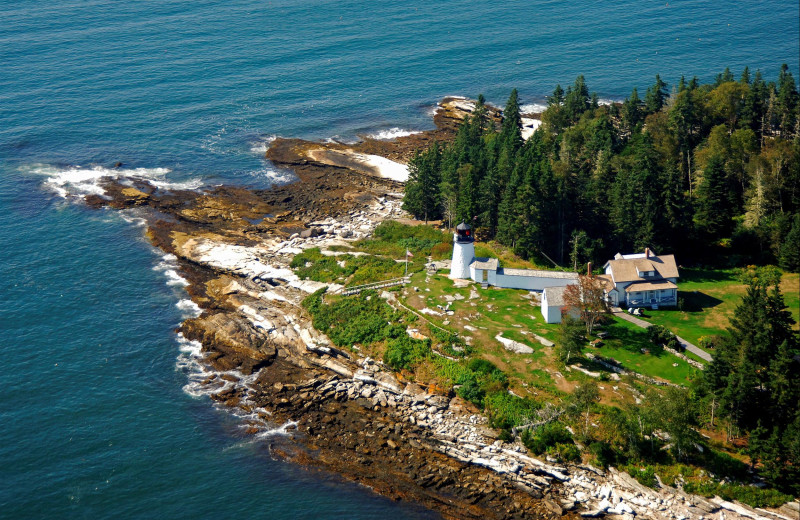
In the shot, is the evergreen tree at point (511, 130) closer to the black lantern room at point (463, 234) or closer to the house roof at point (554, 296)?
the black lantern room at point (463, 234)

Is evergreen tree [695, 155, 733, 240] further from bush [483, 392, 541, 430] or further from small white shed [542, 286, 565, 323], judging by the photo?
bush [483, 392, 541, 430]

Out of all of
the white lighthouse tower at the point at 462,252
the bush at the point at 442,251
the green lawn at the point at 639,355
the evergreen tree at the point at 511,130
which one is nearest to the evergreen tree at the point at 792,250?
the green lawn at the point at 639,355

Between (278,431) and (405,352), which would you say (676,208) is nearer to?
(405,352)

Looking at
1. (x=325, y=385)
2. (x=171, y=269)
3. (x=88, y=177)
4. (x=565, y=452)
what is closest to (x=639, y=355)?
(x=565, y=452)

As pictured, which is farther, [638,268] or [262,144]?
[262,144]

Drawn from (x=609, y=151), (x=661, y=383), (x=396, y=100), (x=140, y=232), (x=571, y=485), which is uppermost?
(x=396, y=100)

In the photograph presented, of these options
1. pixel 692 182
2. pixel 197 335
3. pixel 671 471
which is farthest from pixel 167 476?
pixel 692 182

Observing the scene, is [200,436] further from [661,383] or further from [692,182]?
[692,182]

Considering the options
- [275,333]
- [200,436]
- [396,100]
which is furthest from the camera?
[396,100]
